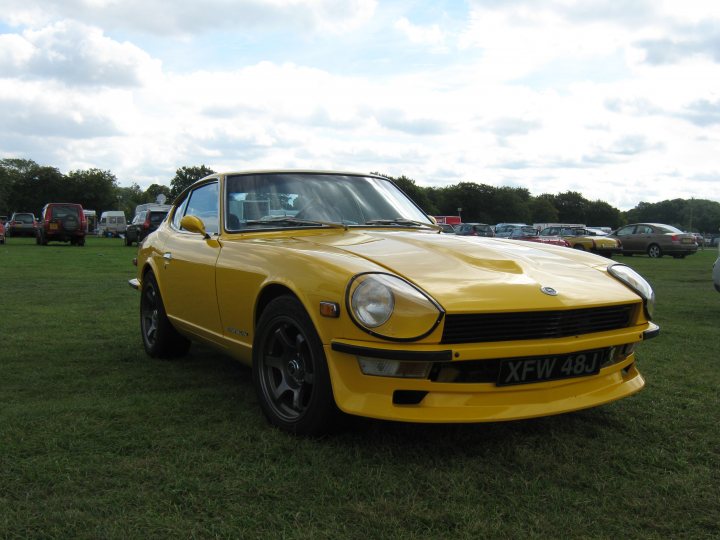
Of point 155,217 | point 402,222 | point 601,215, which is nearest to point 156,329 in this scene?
point 402,222

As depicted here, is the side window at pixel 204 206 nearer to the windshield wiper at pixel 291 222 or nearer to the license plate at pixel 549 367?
the windshield wiper at pixel 291 222

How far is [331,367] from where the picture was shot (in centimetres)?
294

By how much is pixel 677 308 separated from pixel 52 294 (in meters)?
8.12

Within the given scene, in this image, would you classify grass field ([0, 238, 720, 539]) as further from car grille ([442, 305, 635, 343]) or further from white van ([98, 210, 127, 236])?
white van ([98, 210, 127, 236])

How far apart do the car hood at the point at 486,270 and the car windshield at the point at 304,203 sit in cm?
34

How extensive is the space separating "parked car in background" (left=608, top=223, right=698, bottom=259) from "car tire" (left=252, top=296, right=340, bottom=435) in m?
24.6

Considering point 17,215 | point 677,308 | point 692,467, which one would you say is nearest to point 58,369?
point 692,467

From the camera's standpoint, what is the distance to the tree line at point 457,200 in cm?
8712

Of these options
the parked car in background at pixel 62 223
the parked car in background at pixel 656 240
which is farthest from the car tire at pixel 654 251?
the parked car in background at pixel 62 223

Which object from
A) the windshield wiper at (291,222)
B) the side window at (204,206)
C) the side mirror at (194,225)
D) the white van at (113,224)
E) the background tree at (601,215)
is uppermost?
the background tree at (601,215)

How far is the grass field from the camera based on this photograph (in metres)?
2.35

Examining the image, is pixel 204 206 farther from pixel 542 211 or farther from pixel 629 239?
pixel 542 211

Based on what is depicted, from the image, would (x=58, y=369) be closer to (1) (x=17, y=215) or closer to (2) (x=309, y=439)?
(2) (x=309, y=439)

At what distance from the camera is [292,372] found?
3.29 metres
